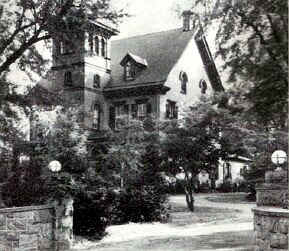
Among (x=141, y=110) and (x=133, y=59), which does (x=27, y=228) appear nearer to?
(x=141, y=110)

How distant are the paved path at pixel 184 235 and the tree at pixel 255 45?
3633 millimetres

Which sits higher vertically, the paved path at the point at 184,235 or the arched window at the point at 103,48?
the arched window at the point at 103,48

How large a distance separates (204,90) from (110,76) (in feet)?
25.3

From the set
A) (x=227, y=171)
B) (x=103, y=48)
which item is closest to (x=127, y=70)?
(x=103, y=48)

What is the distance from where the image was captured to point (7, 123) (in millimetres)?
17844

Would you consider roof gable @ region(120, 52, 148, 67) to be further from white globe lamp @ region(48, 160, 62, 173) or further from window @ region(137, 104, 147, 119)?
white globe lamp @ region(48, 160, 62, 173)

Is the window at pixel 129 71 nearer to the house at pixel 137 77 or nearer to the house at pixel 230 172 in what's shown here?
the house at pixel 137 77

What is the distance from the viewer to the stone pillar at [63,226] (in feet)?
40.9

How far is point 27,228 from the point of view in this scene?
11625 millimetres

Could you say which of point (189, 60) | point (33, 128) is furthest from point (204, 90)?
point (33, 128)

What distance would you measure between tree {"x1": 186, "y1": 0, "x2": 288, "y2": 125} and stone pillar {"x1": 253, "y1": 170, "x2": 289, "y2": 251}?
211 cm

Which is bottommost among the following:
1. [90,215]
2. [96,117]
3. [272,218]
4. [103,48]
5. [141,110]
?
[90,215]

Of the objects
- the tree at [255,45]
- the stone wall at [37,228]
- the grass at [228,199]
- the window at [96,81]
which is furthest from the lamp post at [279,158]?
the window at [96,81]

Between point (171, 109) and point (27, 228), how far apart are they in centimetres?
2470
